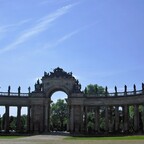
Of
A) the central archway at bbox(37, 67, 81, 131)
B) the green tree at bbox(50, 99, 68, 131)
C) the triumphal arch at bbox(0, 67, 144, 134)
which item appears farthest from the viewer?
the green tree at bbox(50, 99, 68, 131)

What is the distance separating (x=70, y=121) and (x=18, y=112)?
557 inches

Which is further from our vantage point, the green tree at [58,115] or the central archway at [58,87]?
the green tree at [58,115]

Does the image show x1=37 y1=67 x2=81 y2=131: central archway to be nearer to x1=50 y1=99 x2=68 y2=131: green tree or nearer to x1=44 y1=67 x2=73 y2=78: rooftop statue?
x1=44 y1=67 x2=73 y2=78: rooftop statue

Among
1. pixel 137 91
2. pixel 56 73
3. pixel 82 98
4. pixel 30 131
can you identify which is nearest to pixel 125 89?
pixel 137 91

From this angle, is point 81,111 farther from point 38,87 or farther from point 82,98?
point 38,87

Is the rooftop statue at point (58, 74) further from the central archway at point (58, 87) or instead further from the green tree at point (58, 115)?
the green tree at point (58, 115)

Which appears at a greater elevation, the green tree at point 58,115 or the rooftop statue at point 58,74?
the rooftop statue at point 58,74

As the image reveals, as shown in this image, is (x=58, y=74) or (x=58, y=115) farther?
(x=58, y=115)

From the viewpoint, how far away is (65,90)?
9156 cm

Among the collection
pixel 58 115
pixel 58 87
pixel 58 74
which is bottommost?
pixel 58 115

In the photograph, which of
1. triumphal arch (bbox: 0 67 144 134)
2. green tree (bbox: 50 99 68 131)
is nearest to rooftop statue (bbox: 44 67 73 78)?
triumphal arch (bbox: 0 67 144 134)

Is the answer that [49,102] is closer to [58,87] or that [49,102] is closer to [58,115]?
[58,87]

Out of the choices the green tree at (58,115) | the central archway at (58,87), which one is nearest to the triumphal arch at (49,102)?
the central archway at (58,87)

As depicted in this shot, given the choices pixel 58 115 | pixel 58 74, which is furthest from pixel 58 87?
pixel 58 115
